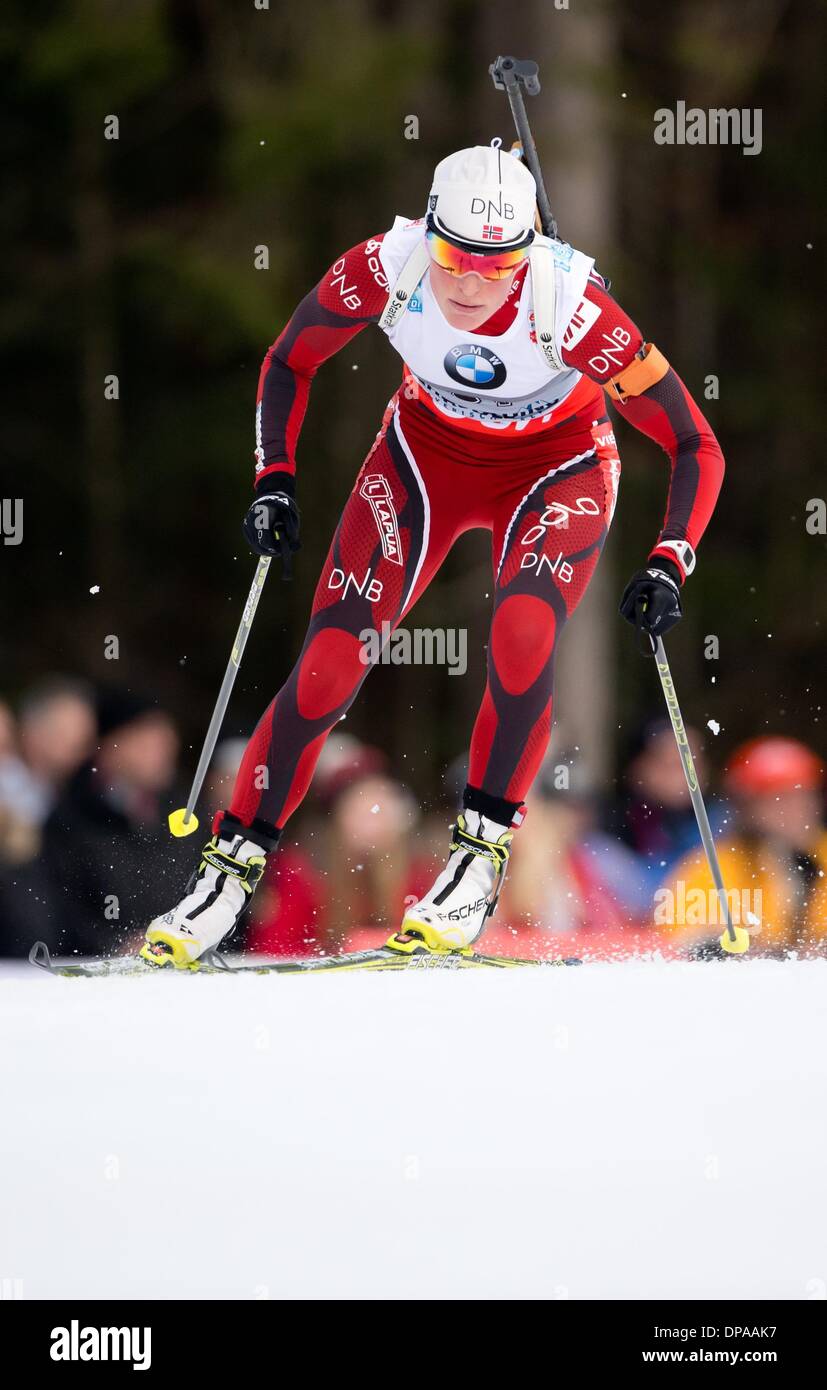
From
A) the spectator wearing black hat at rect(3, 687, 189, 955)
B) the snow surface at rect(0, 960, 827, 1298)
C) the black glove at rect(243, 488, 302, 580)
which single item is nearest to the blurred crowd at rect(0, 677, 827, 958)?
the spectator wearing black hat at rect(3, 687, 189, 955)

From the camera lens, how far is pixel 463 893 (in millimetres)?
4555

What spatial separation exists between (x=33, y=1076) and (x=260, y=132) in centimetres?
792

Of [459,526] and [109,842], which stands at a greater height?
[459,526]

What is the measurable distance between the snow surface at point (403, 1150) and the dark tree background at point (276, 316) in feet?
18.6

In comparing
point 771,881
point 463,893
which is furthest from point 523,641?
point 771,881

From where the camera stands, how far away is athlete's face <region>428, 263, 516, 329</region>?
14.0 ft

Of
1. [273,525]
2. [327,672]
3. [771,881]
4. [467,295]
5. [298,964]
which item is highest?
[467,295]

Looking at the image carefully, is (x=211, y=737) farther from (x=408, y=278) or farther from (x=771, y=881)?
(x=771, y=881)

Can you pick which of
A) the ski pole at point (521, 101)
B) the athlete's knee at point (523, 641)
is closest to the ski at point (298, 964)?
the athlete's knee at point (523, 641)

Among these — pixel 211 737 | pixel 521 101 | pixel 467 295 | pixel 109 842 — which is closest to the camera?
pixel 467 295

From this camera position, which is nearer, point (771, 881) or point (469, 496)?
point (469, 496)

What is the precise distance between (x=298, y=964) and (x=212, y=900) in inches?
12.1

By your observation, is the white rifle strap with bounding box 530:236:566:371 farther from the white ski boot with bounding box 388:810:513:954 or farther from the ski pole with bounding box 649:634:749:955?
the white ski boot with bounding box 388:810:513:954

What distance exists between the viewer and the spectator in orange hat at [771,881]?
5.84 metres
